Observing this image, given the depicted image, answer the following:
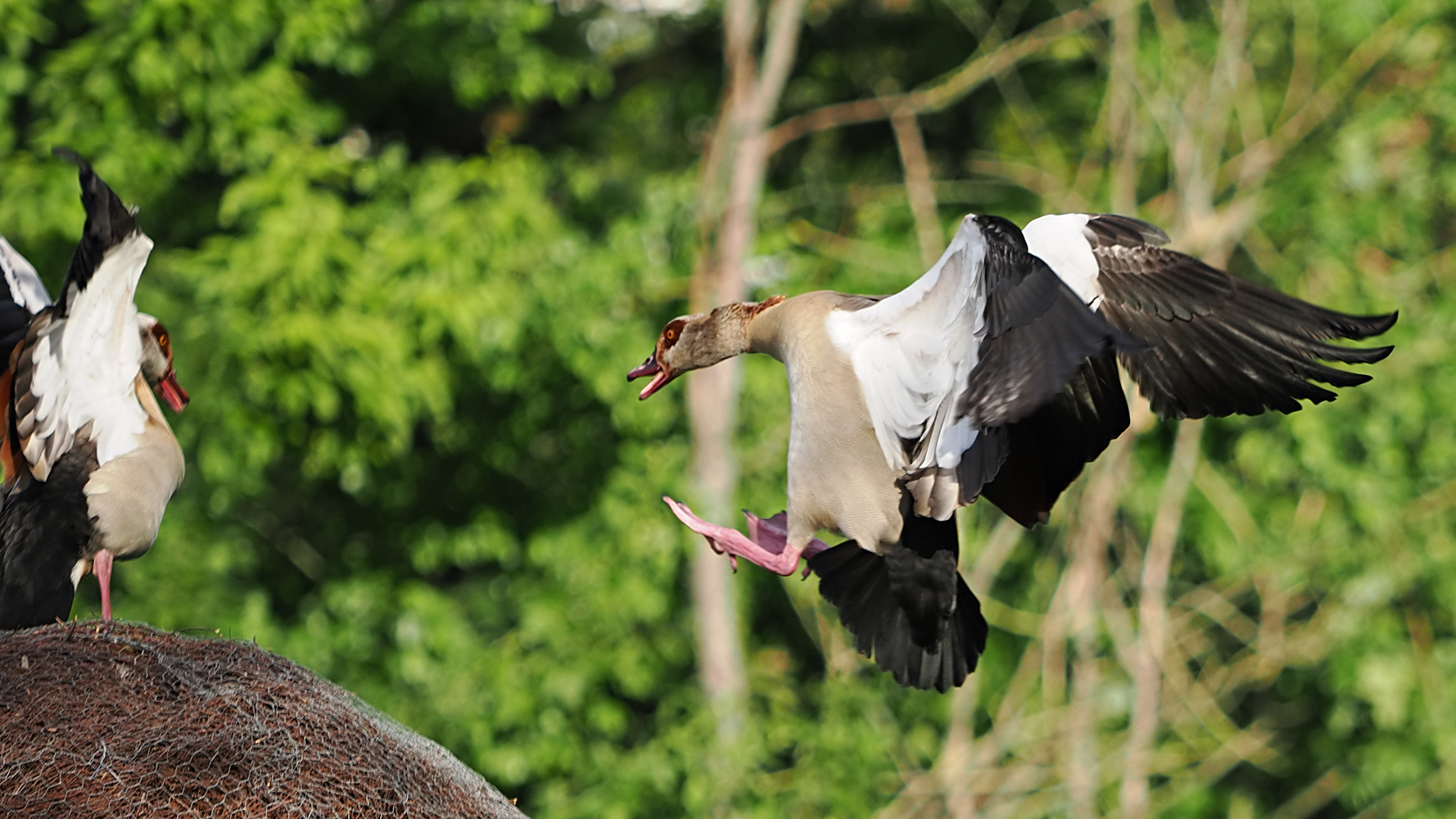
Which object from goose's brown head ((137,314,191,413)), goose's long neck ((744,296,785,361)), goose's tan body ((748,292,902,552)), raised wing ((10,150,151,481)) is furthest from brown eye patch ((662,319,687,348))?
goose's brown head ((137,314,191,413))

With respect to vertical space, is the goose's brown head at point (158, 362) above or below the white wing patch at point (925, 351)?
below

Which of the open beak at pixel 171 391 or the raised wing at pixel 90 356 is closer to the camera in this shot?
the raised wing at pixel 90 356

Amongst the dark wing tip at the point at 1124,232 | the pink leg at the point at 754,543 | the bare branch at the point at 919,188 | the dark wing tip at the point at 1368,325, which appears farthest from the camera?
the bare branch at the point at 919,188

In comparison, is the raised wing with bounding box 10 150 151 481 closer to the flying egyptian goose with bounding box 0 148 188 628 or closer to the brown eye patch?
the flying egyptian goose with bounding box 0 148 188 628

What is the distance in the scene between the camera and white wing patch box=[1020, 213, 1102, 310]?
3.19 metres

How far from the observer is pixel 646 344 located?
291 inches

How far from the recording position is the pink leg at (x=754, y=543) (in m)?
2.89

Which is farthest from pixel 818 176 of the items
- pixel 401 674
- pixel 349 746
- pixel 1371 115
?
pixel 349 746

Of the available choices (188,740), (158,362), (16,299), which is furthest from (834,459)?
(16,299)

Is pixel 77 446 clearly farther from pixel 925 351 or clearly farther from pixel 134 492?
pixel 925 351

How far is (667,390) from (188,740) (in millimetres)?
5814

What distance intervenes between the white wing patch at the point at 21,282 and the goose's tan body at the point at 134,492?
0.39 metres

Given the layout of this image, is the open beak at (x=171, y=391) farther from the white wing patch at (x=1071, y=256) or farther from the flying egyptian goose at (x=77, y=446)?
the white wing patch at (x=1071, y=256)

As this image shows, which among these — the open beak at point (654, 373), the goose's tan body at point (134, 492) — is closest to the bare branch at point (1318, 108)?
the open beak at point (654, 373)
